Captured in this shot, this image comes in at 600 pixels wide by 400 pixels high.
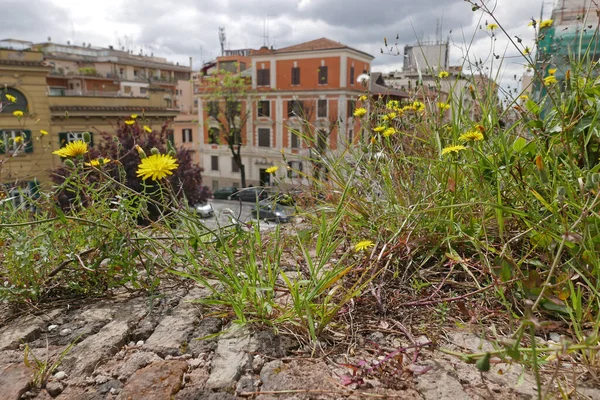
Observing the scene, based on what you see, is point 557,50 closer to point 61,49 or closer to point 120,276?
point 120,276

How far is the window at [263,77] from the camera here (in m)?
21.1

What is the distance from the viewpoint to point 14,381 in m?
0.95

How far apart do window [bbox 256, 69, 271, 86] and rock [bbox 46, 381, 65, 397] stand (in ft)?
69.0

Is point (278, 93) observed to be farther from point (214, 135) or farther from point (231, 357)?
point (231, 357)

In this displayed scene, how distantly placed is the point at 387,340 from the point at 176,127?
23388mm

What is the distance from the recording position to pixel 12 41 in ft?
55.1

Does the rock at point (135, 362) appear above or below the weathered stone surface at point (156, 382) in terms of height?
below

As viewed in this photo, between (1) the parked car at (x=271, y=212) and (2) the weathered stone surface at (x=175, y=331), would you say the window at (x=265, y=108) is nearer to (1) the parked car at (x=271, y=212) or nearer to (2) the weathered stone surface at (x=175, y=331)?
(1) the parked car at (x=271, y=212)

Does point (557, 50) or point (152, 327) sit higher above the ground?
point (557, 50)

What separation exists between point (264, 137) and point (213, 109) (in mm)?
2919

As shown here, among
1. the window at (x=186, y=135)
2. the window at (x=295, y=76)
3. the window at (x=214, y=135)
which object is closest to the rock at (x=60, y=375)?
the window at (x=295, y=76)


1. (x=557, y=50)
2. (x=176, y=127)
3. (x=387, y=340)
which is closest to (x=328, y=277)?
(x=387, y=340)

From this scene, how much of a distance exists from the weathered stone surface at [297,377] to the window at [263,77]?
21043mm

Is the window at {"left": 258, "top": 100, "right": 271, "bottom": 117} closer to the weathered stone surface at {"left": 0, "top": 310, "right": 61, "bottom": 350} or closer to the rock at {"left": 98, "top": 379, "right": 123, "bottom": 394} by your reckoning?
the weathered stone surface at {"left": 0, "top": 310, "right": 61, "bottom": 350}
